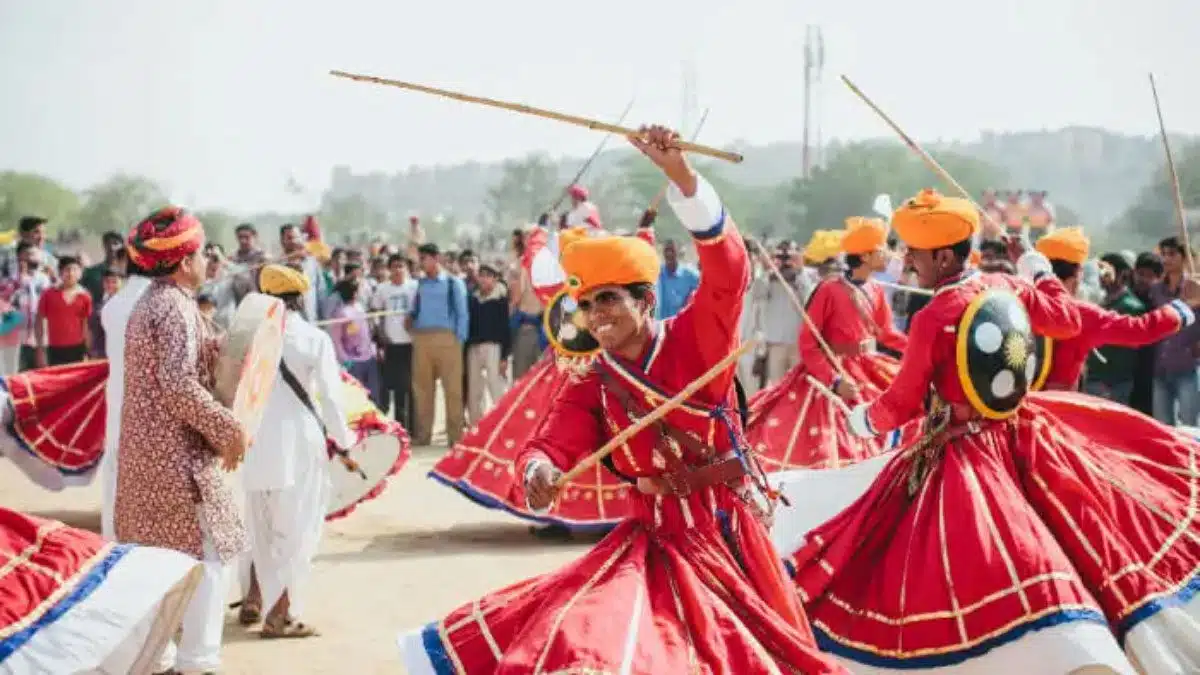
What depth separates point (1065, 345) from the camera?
24.8 ft

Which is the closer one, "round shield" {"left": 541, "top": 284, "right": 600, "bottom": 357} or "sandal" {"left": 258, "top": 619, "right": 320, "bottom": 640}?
"sandal" {"left": 258, "top": 619, "right": 320, "bottom": 640}

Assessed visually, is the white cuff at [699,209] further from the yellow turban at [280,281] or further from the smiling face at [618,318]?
the yellow turban at [280,281]

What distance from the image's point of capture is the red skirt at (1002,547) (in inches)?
226

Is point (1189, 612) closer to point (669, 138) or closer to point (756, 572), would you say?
point (756, 572)

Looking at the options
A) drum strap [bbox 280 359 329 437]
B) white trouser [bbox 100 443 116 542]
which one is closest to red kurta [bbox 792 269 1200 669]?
white trouser [bbox 100 443 116 542]

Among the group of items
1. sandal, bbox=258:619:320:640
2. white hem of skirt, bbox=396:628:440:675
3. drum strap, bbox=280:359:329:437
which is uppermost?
drum strap, bbox=280:359:329:437

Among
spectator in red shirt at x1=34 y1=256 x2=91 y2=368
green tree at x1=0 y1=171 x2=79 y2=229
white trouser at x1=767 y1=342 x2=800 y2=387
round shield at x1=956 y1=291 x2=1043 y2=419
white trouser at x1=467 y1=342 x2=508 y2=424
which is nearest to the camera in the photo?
round shield at x1=956 y1=291 x2=1043 y2=419

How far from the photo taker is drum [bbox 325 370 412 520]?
10.4 meters

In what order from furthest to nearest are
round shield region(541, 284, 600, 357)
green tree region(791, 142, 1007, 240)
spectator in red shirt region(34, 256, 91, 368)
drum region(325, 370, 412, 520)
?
1. green tree region(791, 142, 1007, 240)
2. spectator in red shirt region(34, 256, 91, 368)
3. drum region(325, 370, 412, 520)
4. round shield region(541, 284, 600, 357)

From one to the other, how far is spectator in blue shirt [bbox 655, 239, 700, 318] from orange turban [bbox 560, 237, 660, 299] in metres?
11.6

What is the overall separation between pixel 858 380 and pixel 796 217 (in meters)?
56.3

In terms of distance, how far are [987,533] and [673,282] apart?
37.5 ft

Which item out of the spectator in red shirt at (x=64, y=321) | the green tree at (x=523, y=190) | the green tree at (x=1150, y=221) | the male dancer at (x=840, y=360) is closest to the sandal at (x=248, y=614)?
the male dancer at (x=840, y=360)

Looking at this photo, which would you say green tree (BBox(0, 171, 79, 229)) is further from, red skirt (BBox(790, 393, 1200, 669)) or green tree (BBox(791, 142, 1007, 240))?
red skirt (BBox(790, 393, 1200, 669))
